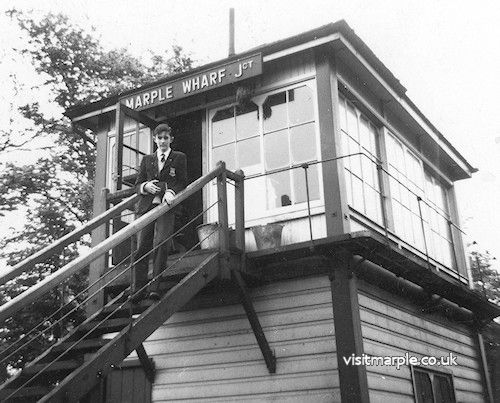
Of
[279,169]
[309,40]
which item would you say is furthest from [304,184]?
[309,40]

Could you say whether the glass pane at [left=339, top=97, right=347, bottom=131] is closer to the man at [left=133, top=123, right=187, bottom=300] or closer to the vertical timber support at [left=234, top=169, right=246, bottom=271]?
the vertical timber support at [left=234, top=169, right=246, bottom=271]

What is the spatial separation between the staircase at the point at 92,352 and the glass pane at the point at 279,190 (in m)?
1.81

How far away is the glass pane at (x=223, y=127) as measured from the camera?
Answer: 29.6ft

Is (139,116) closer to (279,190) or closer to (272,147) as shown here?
(272,147)

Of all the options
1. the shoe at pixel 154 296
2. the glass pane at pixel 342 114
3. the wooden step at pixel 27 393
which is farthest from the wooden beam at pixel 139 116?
the wooden step at pixel 27 393

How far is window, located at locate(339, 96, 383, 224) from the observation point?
27.8 feet

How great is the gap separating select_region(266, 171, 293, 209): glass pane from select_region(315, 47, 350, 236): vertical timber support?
65 centimetres

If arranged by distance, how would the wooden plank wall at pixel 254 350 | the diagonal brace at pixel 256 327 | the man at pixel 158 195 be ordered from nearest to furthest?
the man at pixel 158 195 < the wooden plank wall at pixel 254 350 < the diagonal brace at pixel 256 327

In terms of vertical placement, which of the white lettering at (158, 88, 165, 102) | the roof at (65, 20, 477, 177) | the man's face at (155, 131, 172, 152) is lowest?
the man's face at (155, 131, 172, 152)

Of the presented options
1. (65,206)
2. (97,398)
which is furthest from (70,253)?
(97,398)

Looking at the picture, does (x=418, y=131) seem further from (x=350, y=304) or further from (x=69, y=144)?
(x=69, y=144)

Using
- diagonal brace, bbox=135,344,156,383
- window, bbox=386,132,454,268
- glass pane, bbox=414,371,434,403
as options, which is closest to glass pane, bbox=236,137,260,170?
window, bbox=386,132,454,268

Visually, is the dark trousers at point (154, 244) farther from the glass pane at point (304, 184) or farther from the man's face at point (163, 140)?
the glass pane at point (304, 184)

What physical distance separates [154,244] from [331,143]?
284cm
